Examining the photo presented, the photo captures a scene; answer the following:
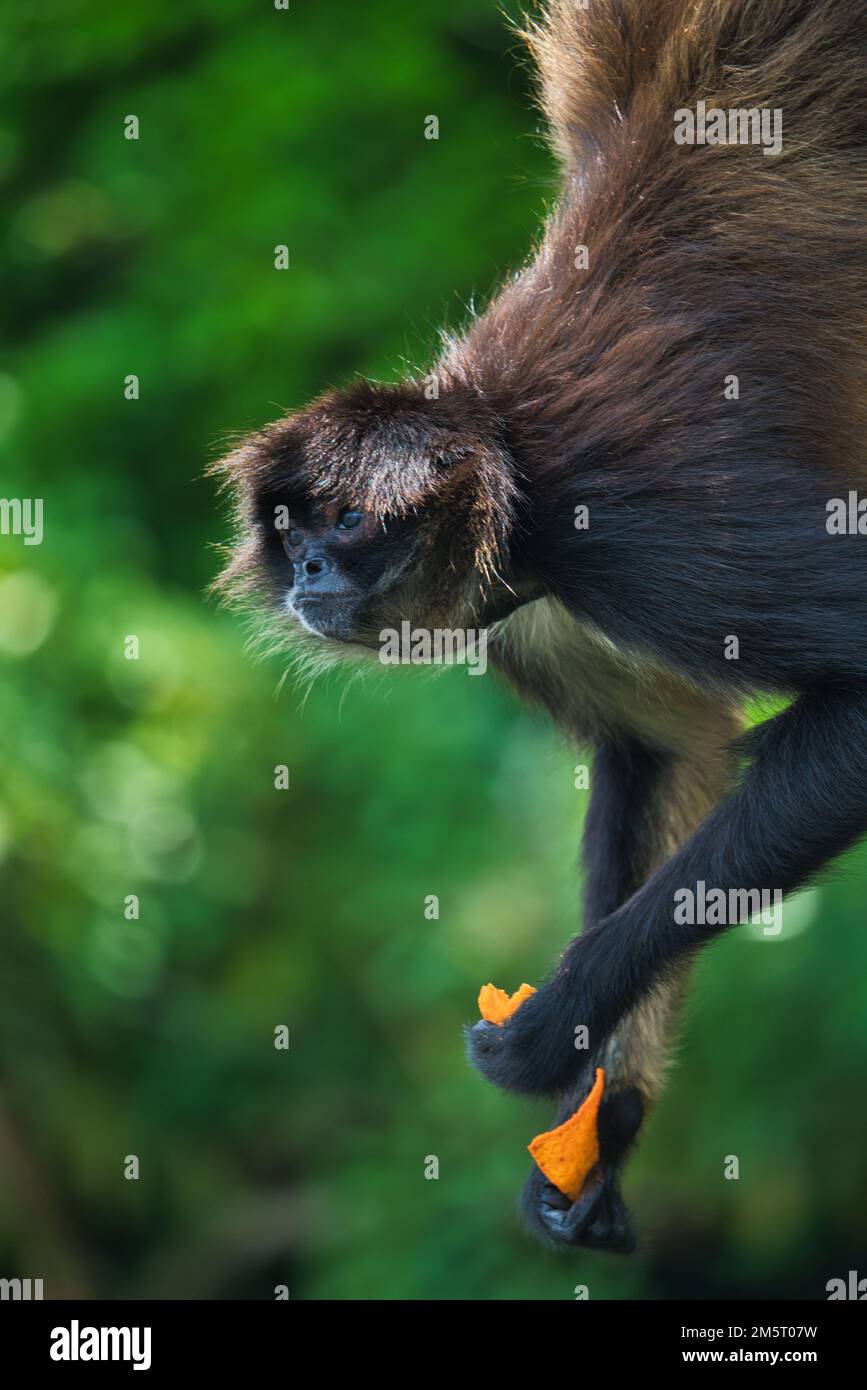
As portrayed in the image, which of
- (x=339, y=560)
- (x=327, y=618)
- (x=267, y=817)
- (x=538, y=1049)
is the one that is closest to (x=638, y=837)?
(x=538, y=1049)

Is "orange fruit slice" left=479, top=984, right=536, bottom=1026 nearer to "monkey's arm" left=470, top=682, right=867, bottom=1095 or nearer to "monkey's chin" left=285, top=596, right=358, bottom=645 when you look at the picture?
"monkey's arm" left=470, top=682, right=867, bottom=1095

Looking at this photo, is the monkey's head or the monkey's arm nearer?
the monkey's arm

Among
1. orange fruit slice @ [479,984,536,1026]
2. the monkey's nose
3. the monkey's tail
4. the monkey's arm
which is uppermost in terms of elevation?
the monkey's tail

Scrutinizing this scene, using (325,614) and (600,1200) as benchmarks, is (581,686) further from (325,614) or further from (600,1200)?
(600,1200)

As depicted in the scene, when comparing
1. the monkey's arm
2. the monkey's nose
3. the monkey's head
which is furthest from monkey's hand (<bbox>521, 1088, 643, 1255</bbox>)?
the monkey's nose

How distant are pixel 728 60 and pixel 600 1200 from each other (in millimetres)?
3360

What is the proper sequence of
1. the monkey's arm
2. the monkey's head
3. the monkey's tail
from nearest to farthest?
the monkey's arm, the monkey's head, the monkey's tail

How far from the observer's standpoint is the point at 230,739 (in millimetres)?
11117

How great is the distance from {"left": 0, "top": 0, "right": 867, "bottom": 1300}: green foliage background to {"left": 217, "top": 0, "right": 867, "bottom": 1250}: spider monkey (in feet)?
13.5

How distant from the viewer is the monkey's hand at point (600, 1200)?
5527mm

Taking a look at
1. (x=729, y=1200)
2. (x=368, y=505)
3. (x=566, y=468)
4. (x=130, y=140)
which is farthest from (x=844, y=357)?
(x=130, y=140)

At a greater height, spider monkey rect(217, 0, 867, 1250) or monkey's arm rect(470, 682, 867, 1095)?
spider monkey rect(217, 0, 867, 1250)

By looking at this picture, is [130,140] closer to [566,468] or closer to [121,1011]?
[121,1011]

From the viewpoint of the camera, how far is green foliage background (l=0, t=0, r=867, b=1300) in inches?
399
